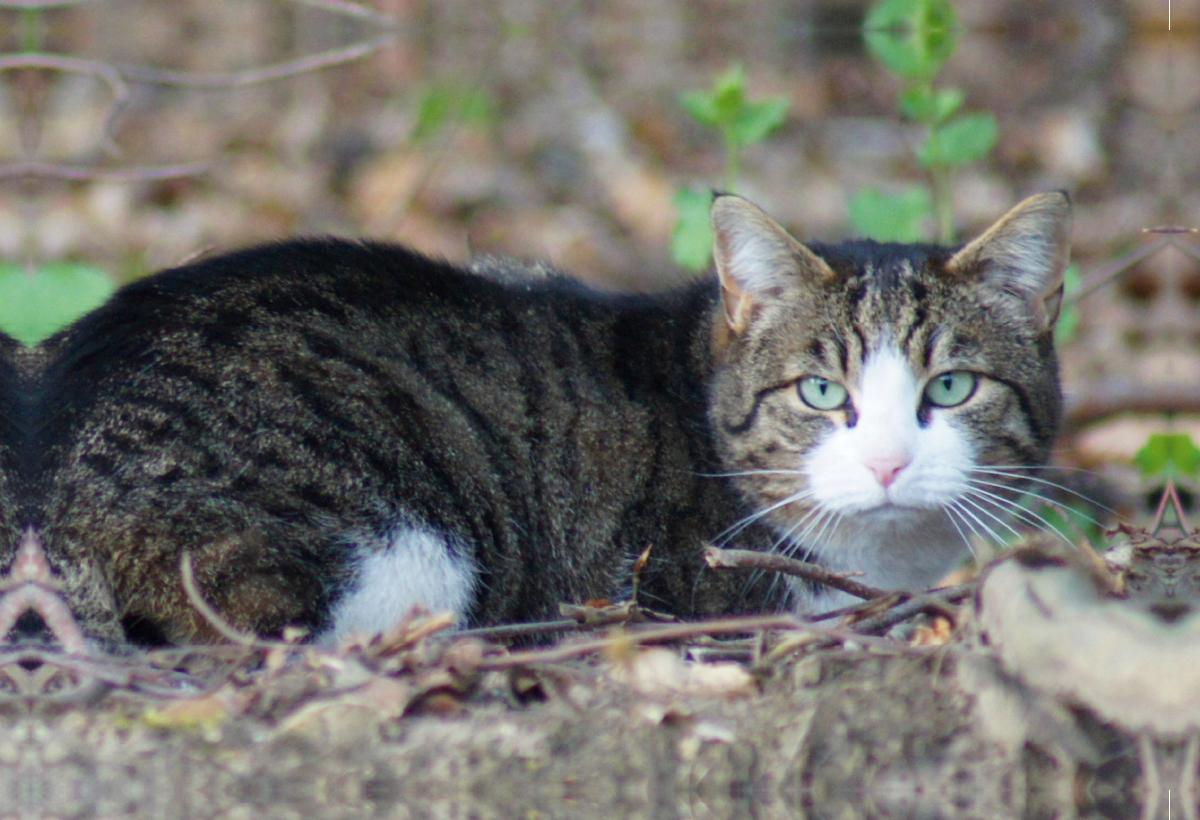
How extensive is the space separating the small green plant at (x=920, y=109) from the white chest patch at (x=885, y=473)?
136 centimetres

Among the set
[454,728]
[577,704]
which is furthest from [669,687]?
[454,728]

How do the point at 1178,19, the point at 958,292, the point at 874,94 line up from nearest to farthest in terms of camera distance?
1. the point at 958,292
2. the point at 1178,19
3. the point at 874,94

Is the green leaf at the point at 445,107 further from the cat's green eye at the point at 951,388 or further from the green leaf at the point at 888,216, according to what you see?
the cat's green eye at the point at 951,388

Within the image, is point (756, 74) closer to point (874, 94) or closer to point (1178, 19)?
point (874, 94)

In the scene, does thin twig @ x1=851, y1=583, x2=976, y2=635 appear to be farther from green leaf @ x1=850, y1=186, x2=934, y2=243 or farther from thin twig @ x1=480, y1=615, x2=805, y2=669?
green leaf @ x1=850, y1=186, x2=934, y2=243

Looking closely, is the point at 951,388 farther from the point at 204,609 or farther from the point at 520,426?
the point at 204,609

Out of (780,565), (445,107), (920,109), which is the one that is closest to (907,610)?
(780,565)

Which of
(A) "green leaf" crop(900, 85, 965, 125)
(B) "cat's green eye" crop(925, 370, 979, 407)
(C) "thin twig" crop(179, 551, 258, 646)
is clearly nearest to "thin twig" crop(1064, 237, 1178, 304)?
(A) "green leaf" crop(900, 85, 965, 125)

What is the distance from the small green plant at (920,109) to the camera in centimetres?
488

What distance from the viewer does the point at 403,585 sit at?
11.2 ft

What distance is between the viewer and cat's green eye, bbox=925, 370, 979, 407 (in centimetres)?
376

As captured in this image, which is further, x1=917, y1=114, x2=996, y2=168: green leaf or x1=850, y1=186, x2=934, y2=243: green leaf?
x1=850, y1=186, x2=934, y2=243: green leaf

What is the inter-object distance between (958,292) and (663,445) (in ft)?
3.19

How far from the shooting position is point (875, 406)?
Answer: 3.66 m
